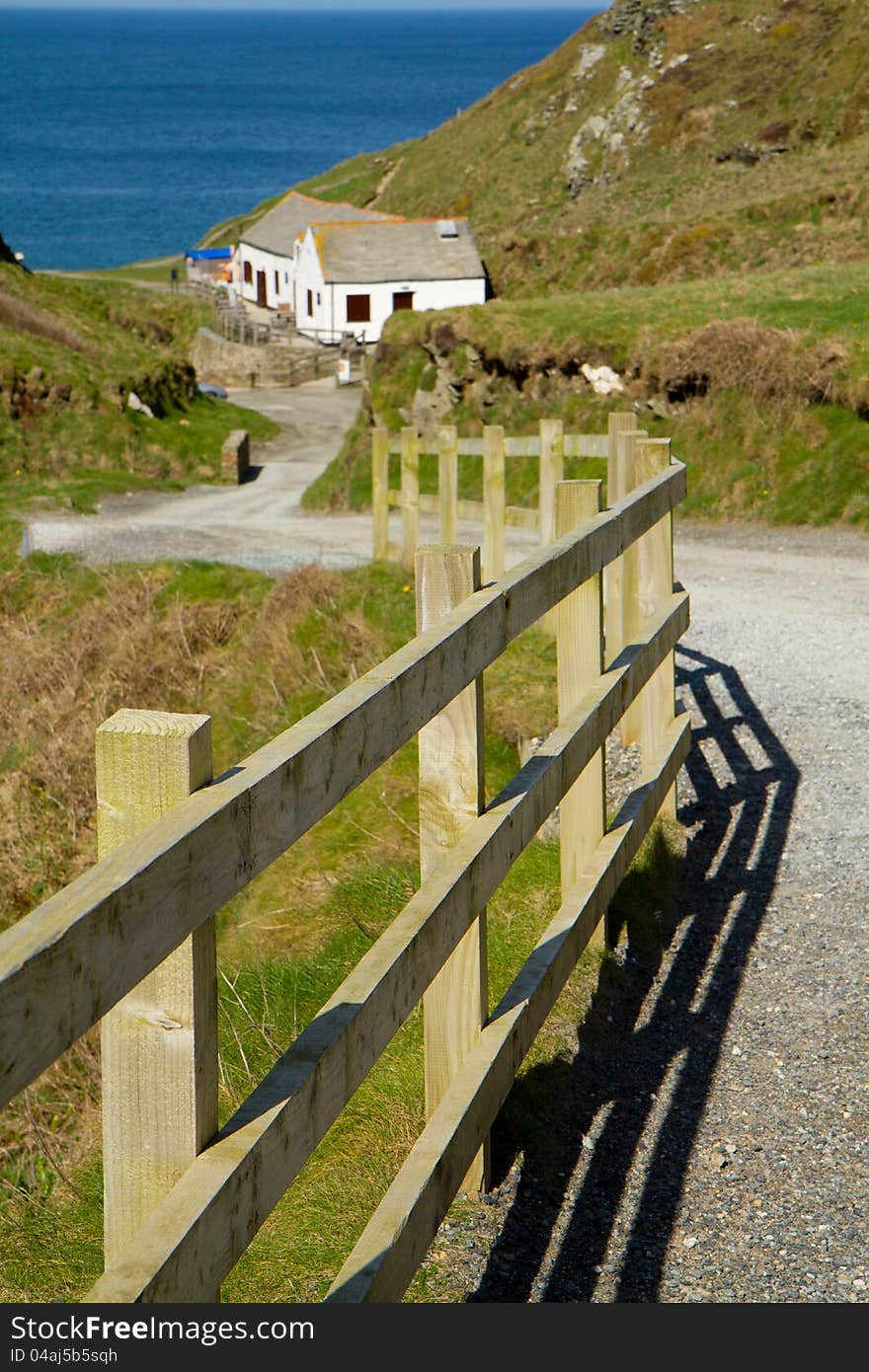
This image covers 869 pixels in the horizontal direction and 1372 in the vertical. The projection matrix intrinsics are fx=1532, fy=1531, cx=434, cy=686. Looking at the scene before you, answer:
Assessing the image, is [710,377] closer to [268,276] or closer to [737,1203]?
[737,1203]

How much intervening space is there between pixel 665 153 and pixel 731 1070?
59.6 m

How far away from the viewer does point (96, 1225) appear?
4000 millimetres

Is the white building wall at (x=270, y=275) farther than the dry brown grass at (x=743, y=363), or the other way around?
the white building wall at (x=270, y=275)

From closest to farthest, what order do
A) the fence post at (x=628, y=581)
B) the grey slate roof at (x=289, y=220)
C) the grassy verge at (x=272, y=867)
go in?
the grassy verge at (x=272, y=867) → the fence post at (x=628, y=581) → the grey slate roof at (x=289, y=220)

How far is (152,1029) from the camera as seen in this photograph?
2061 mm

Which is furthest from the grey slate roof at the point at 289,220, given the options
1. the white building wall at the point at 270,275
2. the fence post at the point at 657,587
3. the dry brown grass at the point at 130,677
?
the fence post at the point at 657,587

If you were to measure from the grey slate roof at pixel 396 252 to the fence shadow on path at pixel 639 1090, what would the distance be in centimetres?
5473

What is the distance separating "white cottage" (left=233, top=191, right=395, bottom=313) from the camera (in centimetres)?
6669

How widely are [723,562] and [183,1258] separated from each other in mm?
12334

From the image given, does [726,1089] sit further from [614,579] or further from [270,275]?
[270,275]

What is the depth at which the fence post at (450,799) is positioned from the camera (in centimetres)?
355

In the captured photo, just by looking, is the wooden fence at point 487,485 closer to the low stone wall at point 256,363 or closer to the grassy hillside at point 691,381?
the grassy hillside at point 691,381

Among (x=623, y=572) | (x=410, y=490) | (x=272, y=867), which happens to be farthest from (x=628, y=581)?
(x=410, y=490)

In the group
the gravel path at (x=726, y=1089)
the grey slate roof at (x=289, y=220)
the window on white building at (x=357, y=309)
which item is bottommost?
the gravel path at (x=726, y=1089)
